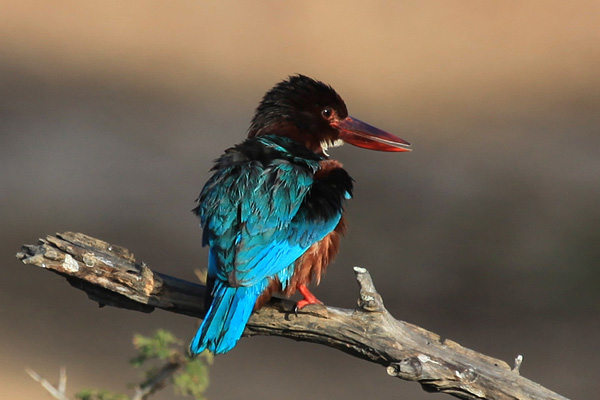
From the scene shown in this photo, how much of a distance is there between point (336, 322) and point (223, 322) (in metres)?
0.36

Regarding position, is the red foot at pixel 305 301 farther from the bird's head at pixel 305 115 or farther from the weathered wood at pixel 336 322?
the bird's head at pixel 305 115

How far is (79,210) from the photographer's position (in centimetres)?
720

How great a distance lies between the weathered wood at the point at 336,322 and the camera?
9.41 ft

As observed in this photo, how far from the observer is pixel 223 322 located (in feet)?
9.84

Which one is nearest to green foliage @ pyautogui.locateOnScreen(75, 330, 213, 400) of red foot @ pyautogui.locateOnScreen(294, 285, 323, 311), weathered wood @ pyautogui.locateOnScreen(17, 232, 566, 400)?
weathered wood @ pyautogui.locateOnScreen(17, 232, 566, 400)

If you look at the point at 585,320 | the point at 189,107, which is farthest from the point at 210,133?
the point at 585,320

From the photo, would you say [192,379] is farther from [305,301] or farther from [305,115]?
[305,115]

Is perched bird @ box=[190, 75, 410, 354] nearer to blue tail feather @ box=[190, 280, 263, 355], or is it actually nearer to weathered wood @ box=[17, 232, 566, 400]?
blue tail feather @ box=[190, 280, 263, 355]

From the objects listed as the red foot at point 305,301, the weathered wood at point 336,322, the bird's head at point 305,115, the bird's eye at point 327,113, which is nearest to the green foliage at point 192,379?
the weathered wood at point 336,322

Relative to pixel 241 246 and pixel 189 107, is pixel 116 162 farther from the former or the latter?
pixel 241 246

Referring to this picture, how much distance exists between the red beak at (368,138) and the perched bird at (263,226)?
31 cm

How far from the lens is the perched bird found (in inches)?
120

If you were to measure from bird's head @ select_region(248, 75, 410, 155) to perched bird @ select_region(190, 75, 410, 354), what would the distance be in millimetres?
88

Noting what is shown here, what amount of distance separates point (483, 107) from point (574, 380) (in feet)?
13.5
